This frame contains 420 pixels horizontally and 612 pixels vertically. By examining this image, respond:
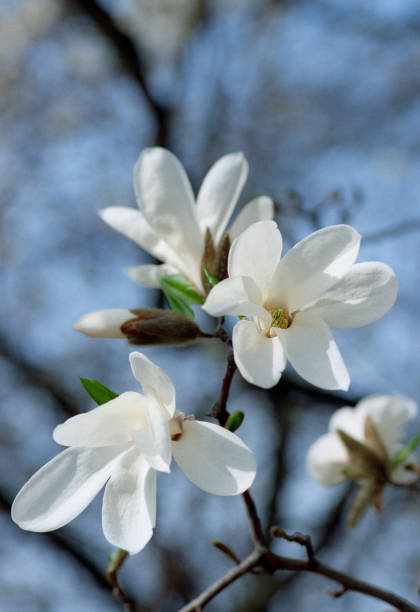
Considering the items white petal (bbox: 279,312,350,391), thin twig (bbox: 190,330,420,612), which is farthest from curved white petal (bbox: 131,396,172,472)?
thin twig (bbox: 190,330,420,612)

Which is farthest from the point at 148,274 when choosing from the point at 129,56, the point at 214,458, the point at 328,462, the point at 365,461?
the point at 129,56

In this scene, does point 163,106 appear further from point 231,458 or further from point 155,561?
point 231,458

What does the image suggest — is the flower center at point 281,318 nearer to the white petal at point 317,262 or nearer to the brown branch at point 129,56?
the white petal at point 317,262

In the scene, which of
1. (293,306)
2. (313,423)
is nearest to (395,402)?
(293,306)

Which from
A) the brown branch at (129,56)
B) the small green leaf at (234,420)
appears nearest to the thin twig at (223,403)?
the small green leaf at (234,420)

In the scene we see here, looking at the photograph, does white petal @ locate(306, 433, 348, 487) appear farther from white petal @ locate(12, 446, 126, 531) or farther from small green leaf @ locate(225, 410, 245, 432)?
white petal @ locate(12, 446, 126, 531)

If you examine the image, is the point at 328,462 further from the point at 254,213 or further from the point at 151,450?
the point at 151,450
